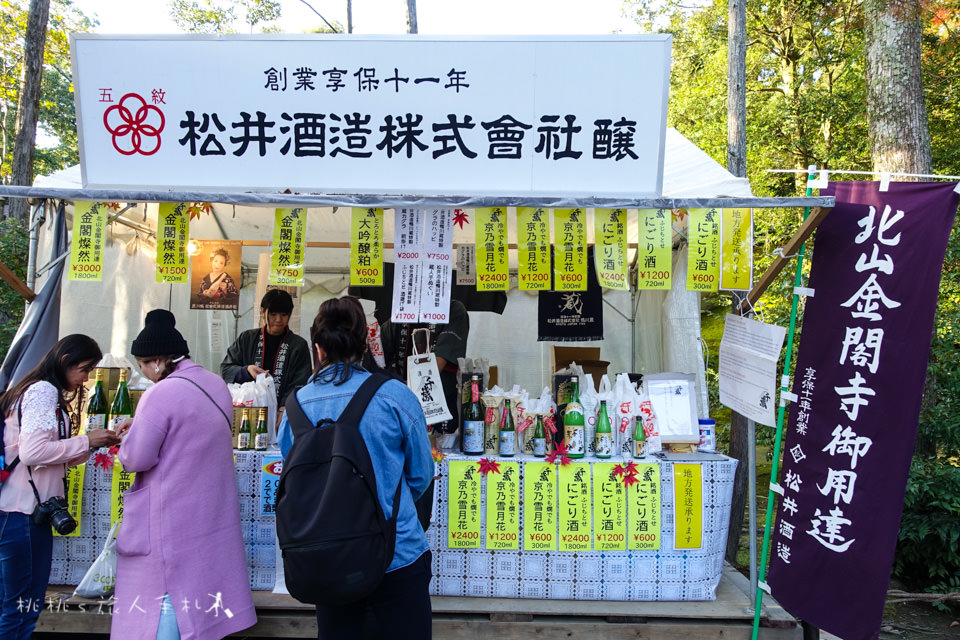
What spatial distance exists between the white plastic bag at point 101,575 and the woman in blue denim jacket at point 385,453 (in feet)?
6.34

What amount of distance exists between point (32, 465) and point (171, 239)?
140 centimetres

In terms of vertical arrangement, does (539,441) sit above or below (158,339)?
below

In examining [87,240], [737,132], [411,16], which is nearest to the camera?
[87,240]

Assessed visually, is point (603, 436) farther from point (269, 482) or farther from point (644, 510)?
point (269, 482)

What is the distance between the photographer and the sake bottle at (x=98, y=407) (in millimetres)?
3869

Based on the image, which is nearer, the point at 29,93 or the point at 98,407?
the point at 98,407

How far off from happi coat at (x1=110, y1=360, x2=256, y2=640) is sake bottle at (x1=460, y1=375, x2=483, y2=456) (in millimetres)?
1485

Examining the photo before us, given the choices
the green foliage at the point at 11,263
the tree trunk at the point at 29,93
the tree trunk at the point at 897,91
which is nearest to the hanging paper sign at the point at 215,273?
the green foliage at the point at 11,263

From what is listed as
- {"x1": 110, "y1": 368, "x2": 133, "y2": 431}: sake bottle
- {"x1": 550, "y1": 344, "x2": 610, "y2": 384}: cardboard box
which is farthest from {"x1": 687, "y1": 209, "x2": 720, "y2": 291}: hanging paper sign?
{"x1": 110, "y1": 368, "x2": 133, "y2": 431}: sake bottle

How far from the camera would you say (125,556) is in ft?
8.87

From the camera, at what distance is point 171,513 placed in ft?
8.72

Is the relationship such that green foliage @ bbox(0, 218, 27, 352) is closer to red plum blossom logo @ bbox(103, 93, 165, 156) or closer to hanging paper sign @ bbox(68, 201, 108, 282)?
hanging paper sign @ bbox(68, 201, 108, 282)

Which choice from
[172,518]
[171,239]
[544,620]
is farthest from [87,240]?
[544,620]

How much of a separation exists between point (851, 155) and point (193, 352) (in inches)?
410
